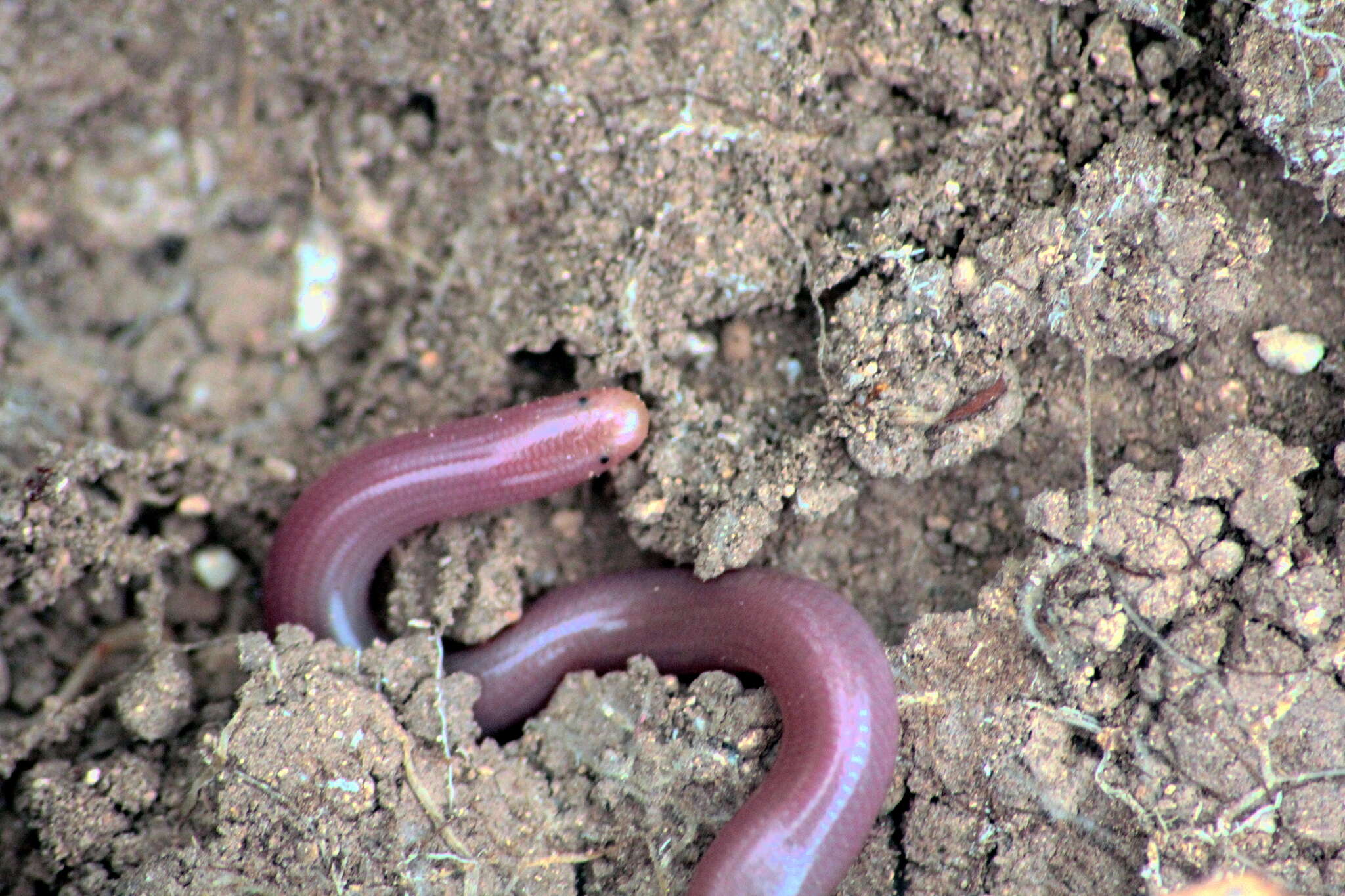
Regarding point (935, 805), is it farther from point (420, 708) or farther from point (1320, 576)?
point (420, 708)

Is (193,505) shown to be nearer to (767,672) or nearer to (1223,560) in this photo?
(767,672)

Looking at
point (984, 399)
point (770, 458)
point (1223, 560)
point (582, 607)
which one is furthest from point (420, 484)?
point (1223, 560)

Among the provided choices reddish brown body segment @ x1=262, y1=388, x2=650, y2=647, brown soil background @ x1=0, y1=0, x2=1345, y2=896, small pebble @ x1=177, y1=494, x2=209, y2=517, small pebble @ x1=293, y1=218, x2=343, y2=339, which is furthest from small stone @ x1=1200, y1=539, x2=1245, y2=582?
small pebble @ x1=177, y1=494, x2=209, y2=517

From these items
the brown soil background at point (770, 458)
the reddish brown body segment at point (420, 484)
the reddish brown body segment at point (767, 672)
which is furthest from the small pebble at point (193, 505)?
the reddish brown body segment at point (767, 672)

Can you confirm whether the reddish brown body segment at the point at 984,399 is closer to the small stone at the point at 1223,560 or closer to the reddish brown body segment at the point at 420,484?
the small stone at the point at 1223,560

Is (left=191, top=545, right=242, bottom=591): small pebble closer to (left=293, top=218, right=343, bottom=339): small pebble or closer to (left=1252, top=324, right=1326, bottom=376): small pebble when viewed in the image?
(left=293, top=218, right=343, bottom=339): small pebble

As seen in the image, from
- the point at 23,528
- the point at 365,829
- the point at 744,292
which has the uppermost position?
the point at 744,292

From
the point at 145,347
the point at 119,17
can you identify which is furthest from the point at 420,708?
the point at 119,17
